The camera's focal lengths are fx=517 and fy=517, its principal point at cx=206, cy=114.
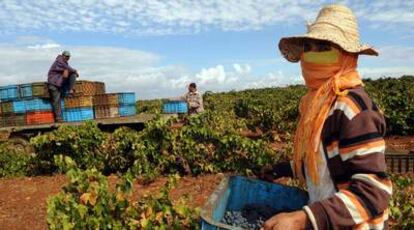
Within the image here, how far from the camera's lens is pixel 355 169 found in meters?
1.95

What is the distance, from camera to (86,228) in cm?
351

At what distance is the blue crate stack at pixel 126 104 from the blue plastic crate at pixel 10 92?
2.63 m

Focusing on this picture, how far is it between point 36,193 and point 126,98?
19.7 feet

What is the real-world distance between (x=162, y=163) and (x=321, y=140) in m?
6.97

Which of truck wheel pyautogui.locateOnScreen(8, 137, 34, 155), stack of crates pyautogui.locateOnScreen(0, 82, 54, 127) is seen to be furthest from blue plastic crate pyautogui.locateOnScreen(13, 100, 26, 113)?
truck wheel pyautogui.locateOnScreen(8, 137, 34, 155)

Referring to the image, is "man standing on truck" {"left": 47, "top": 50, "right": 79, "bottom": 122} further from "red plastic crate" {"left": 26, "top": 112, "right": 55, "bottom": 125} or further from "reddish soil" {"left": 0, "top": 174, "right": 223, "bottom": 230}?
"reddish soil" {"left": 0, "top": 174, "right": 223, "bottom": 230}

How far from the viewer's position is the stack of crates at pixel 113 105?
44.4 ft

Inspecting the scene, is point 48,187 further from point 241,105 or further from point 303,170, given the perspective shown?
point 241,105

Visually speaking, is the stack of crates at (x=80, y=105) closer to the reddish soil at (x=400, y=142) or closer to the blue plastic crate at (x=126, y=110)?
the blue plastic crate at (x=126, y=110)

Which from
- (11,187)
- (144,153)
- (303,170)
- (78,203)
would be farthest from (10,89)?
(303,170)

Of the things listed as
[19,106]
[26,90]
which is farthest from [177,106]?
[19,106]

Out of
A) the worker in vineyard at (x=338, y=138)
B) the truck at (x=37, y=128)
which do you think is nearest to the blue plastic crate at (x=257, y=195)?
the worker in vineyard at (x=338, y=138)

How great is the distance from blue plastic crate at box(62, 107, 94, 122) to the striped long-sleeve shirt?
11682mm

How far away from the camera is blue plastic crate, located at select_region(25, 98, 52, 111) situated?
12.9m
